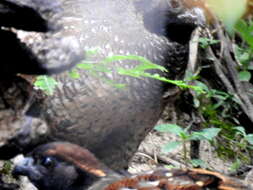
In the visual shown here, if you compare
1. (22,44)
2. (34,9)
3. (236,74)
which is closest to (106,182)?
(22,44)

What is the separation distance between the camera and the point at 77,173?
88.7 inches

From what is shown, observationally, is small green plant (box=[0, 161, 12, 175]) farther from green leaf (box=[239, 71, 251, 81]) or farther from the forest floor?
green leaf (box=[239, 71, 251, 81])

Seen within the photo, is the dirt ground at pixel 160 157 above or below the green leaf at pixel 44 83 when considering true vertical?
below

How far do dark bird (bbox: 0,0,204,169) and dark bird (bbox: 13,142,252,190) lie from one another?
15.2 inches

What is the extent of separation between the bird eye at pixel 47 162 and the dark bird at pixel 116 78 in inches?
15.0

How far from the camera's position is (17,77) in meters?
1.57

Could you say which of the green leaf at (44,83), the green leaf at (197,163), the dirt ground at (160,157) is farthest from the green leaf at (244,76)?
the green leaf at (44,83)

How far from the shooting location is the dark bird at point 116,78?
271 cm

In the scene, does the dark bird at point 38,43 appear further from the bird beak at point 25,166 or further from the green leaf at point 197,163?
the green leaf at point 197,163

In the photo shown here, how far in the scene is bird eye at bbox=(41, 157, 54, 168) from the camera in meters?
2.21

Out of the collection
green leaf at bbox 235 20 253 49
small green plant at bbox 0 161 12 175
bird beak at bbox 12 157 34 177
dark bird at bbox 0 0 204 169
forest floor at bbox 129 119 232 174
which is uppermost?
green leaf at bbox 235 20 253 49

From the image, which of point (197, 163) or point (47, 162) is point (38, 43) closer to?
point (47, 162)

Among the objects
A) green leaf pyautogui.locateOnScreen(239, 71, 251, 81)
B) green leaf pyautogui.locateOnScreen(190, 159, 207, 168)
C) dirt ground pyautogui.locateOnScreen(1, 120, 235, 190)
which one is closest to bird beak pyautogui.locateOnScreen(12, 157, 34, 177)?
dirt ground pyautogui.locateOnScreen(1, 120, 235, 190)

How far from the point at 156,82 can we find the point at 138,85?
7.3 inches
